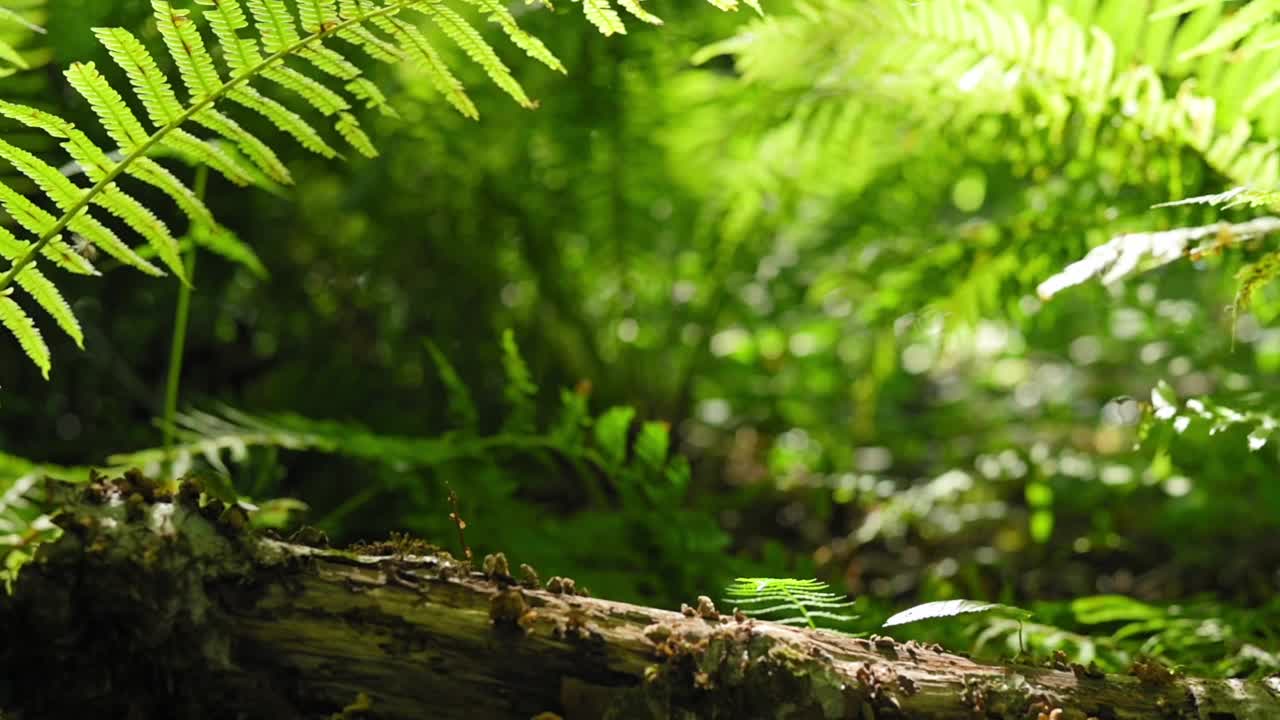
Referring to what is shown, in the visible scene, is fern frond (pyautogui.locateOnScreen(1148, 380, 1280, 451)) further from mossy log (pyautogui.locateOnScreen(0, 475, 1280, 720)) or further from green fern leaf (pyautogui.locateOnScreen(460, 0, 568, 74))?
green fern leaf (pyautogui.locateOnScreen(460, 0, 568, 74))

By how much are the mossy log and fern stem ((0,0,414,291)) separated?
0.30m

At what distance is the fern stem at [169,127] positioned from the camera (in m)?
1.17

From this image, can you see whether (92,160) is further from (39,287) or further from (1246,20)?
(1246,20)

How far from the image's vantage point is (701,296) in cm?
282

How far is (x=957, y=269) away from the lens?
2.02 meters

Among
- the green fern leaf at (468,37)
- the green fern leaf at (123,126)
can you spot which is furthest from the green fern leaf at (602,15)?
the green fern leaf at (123,126)

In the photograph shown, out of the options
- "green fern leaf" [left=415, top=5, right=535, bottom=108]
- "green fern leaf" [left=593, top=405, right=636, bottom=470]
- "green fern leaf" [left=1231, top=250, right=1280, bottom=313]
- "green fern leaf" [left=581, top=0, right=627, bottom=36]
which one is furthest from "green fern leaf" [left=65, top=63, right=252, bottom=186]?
"green fern leaf" [left=1231, top=250, right=1280, bottom=313]

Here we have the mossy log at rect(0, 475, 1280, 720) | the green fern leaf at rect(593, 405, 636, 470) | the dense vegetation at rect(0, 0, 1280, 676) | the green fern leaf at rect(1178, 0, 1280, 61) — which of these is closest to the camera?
the mossy log at rect(0, 475, 1280, 720)

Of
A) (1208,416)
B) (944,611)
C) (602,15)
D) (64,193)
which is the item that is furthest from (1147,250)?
(64,193)

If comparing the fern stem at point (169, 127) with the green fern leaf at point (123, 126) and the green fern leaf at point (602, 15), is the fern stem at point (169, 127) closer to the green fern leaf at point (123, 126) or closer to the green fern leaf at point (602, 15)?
the green fern leaf at point (123, 126)

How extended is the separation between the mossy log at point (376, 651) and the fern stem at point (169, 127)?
301 millimetres

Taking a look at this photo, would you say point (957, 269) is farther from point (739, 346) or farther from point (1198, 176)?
point (739, 346)

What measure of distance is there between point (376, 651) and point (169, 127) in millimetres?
634

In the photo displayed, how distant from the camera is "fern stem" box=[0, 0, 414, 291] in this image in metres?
1.17
